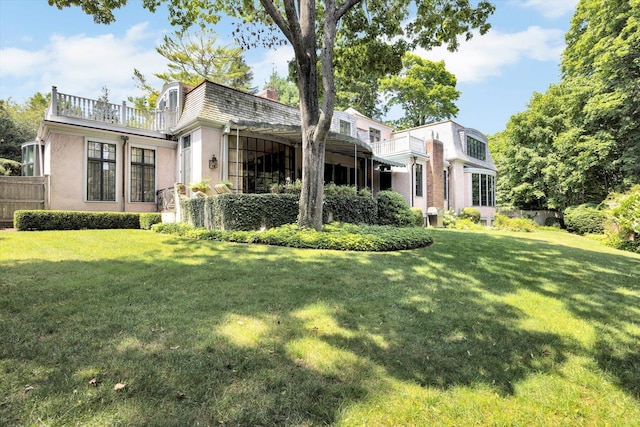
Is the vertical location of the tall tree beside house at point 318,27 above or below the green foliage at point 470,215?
above

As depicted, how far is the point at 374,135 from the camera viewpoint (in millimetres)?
22422

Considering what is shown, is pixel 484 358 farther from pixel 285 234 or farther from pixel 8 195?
pixel 8 195

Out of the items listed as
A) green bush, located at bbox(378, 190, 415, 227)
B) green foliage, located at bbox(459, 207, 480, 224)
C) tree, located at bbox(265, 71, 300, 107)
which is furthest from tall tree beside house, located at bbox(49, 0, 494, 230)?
tree, located at bbox(265, 71, 300, 107)

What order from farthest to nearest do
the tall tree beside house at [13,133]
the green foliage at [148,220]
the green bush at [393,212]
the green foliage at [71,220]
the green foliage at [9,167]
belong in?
the tall tree beside house at [13,133] < the green foliage at [9,167] < the green bush at [393,212] < the green foliage at [148,220] < the green foliage at [71,220]

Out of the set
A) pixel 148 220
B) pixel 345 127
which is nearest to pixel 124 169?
pixel 148 220

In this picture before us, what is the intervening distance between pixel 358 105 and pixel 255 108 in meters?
23.3

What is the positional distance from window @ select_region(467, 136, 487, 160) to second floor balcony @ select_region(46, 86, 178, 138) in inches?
809

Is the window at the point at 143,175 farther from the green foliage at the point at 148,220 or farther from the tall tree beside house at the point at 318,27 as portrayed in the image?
the tall tree beside house at the point at 318,27

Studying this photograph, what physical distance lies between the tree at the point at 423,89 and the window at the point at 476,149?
9.26 metres

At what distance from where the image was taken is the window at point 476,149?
24184mm

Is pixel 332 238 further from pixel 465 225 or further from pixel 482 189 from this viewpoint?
pixel 482 189

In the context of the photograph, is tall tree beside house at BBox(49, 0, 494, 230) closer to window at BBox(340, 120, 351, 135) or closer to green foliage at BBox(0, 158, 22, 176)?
window at BBox(340, 120, 351, 135)

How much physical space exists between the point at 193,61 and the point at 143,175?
60.7ft

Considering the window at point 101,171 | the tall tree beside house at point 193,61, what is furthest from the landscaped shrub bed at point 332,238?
the tall tree beside house at point 193,61
